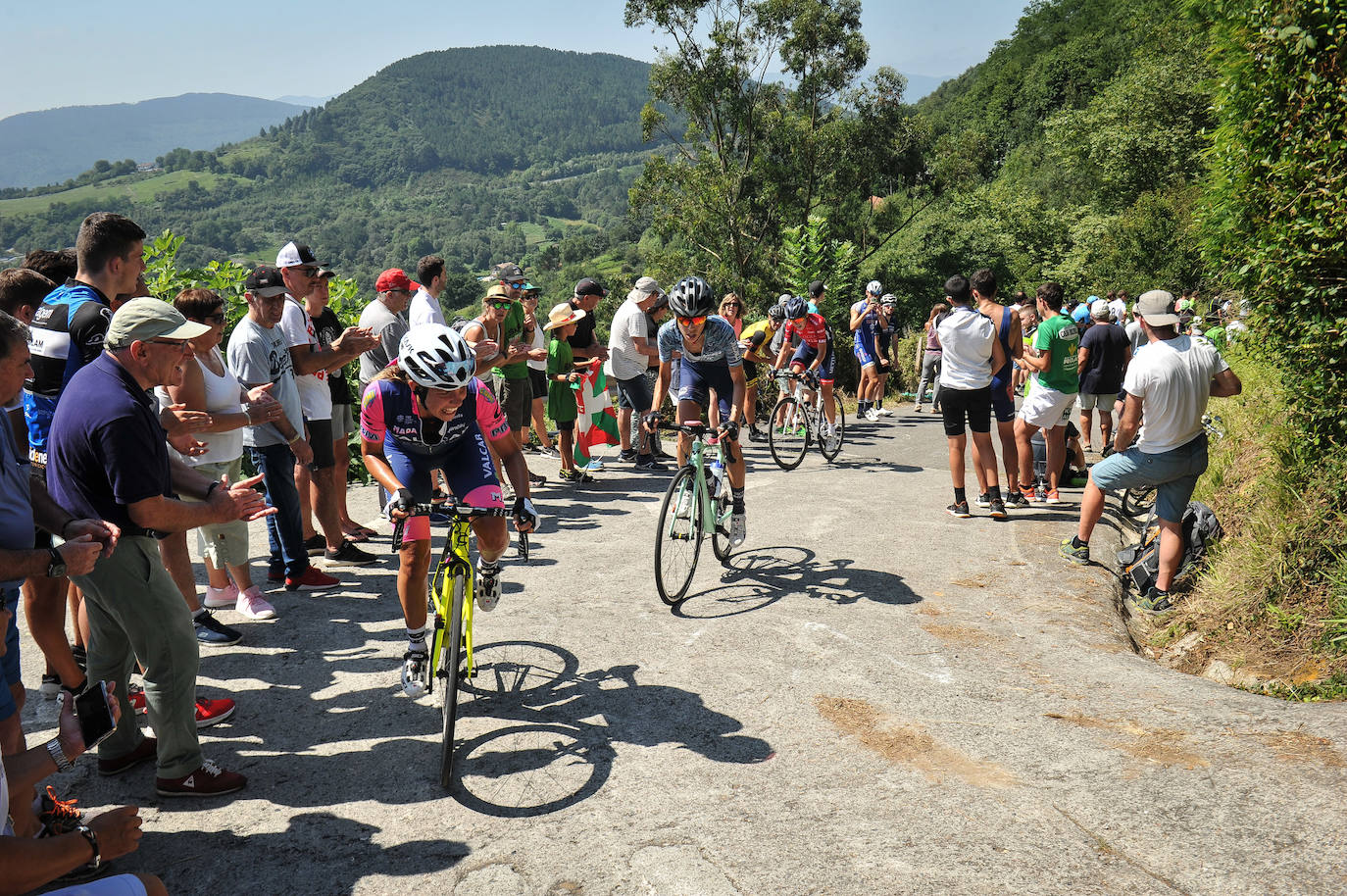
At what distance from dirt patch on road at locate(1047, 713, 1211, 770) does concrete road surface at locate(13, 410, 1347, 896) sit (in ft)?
0.05

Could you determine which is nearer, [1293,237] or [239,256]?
[1293,237]

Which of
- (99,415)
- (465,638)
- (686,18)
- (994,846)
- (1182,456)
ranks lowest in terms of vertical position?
(994,846)

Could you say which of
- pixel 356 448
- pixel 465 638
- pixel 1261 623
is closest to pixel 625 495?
pixel 356 448

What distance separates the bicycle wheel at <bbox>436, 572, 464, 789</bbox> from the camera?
12.6ft

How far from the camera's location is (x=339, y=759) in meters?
4.10

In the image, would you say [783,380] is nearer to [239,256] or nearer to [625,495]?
[625,495]

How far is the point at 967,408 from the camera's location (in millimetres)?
8281

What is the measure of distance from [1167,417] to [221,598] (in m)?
6.99

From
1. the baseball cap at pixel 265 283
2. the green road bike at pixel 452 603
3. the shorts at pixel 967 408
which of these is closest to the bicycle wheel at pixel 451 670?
the green road bike at pixel 452 603

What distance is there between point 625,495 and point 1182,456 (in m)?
5.49

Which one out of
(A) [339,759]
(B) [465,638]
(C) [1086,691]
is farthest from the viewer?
(C) [1086,691]

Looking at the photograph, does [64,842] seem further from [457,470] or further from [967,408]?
[967,408]

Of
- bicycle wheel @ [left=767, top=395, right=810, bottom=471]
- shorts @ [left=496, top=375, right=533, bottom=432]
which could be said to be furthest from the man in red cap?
bicycle wheel @ [left=767, top=395, right=810, bottom=471]

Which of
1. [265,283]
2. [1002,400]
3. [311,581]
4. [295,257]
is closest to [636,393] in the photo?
[1002,400]
